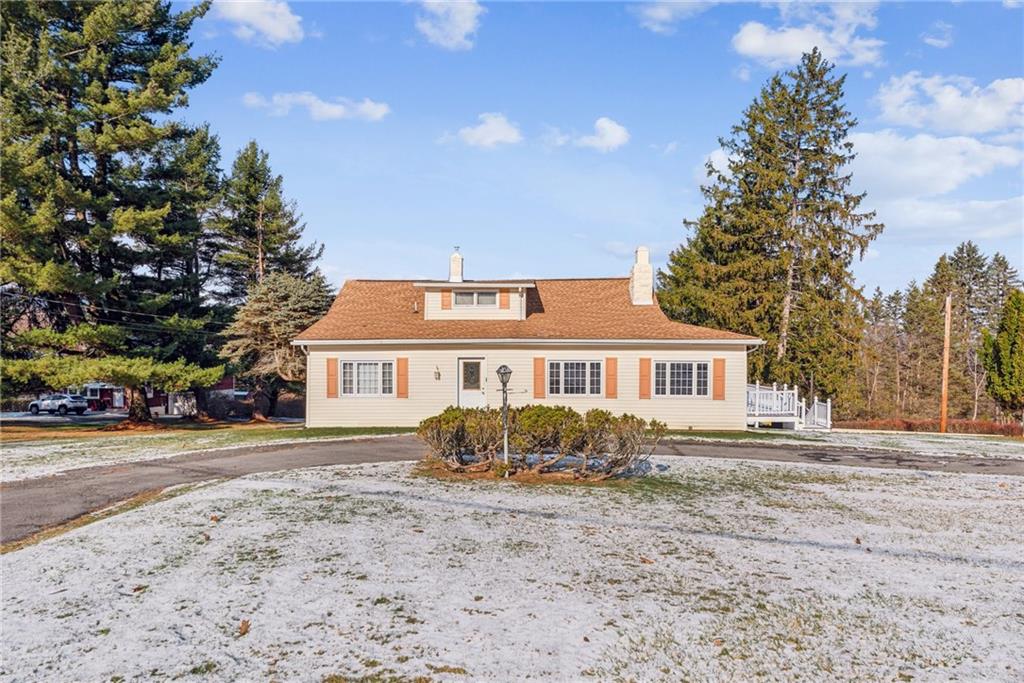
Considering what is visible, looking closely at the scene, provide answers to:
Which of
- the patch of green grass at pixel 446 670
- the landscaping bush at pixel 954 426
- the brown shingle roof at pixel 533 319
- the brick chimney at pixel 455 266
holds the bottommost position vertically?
the landscaping bush at pixel 954 426

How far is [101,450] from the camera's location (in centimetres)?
1403

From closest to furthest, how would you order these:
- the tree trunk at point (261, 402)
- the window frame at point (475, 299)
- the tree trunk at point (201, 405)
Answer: the window frame at point (475, 299) → the tree trunk at point (201, 405) → the tree trunk at point (261, 402)

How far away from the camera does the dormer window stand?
20.3 meters

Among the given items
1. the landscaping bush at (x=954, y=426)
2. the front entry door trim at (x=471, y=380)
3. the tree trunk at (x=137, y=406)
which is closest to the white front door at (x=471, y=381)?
the front entry door trim at (x=471, y=380)

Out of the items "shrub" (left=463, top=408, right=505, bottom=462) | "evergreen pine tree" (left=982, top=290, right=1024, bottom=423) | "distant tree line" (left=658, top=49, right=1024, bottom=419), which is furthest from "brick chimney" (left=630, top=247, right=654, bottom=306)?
"evergreen pine tree" (left=982, top=290, right=1024, bottom=423)

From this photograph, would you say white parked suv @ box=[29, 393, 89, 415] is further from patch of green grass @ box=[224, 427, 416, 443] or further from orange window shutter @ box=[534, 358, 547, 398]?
orange window shutter @ box=[534, 358, 547, 398]

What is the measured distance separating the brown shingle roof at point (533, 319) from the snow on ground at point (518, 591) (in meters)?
10.7

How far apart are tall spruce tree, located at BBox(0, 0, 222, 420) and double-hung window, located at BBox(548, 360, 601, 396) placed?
1356 centimetres

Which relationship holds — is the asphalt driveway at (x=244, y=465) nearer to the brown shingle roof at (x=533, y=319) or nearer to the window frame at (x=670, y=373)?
the window frame at (x=670, y=373)

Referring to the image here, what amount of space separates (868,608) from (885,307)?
65914mm

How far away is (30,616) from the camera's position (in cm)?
448

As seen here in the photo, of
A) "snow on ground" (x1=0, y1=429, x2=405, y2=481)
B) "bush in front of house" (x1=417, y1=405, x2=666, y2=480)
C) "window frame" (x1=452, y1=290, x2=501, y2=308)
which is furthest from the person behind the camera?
"window frame" (x1=452, y1=290, x2=501, y2=308)

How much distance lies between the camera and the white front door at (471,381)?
18797 millimetres

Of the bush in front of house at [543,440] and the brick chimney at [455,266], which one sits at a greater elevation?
the brick chimney at [455,266]
